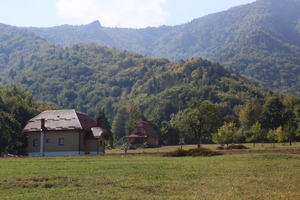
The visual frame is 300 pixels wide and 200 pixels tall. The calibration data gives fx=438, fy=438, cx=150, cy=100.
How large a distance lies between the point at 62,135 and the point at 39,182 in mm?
37887

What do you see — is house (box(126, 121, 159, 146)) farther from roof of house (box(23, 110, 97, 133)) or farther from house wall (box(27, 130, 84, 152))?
house wall (box(27, 130, 84, 152))

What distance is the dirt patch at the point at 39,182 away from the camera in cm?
1775

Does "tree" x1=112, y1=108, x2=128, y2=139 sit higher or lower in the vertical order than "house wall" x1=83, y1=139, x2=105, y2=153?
higher

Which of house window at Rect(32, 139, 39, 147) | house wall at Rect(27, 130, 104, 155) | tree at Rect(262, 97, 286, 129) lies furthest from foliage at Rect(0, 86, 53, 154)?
tree at Rect(262, 97, 286, 129)

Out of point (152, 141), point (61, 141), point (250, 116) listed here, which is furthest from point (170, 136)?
point (61, 141)

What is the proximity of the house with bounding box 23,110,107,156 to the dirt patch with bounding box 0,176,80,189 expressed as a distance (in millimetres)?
35566

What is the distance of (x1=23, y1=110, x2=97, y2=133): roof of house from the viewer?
5569 cm

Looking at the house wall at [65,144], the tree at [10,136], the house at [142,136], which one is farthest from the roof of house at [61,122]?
the house at [142,136]

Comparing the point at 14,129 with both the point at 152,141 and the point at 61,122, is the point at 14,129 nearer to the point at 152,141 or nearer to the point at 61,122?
the point at 61,122

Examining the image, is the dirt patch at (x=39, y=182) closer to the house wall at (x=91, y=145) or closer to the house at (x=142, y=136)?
the house wall at (x=91, y=145)

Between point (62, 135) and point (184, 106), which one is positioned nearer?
point (62, 135)

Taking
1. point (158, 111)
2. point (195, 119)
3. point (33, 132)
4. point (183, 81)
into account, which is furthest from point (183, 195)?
point (183, 81)

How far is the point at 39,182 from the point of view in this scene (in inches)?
728

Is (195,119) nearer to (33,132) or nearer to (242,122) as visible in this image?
(33,132)
